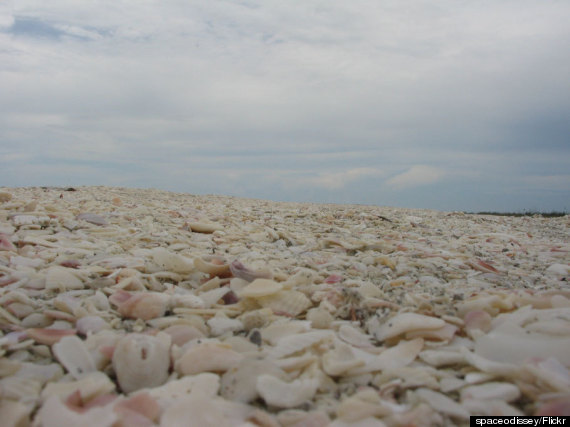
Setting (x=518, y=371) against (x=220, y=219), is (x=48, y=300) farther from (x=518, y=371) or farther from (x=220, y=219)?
(x=220, y=219)

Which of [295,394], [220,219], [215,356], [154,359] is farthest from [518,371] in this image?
[220,219]

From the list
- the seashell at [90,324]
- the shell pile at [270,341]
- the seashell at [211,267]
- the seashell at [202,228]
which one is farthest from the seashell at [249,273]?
the seashell at [202,228]

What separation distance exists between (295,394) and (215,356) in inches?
14.1

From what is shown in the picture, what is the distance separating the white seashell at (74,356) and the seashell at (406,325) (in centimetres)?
116

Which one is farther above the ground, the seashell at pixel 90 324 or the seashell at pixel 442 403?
the seashell at pixel 90 324

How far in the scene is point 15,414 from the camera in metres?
1.35

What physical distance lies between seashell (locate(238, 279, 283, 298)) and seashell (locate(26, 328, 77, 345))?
786mm

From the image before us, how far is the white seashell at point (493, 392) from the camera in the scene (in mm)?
1478

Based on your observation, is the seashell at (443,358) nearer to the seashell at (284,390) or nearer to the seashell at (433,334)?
the seashell at (433,334)

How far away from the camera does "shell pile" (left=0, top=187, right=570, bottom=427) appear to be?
143cm

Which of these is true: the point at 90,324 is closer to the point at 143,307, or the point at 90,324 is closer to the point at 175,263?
the point at 143,307

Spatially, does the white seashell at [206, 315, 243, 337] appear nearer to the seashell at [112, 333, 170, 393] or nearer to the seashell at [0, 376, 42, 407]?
the seashell at [112, 333, 170, 393]

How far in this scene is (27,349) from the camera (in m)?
1.85

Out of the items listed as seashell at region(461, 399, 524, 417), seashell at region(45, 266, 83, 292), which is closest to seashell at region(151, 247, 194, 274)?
seashell at region(45, 266, 83, 292)
